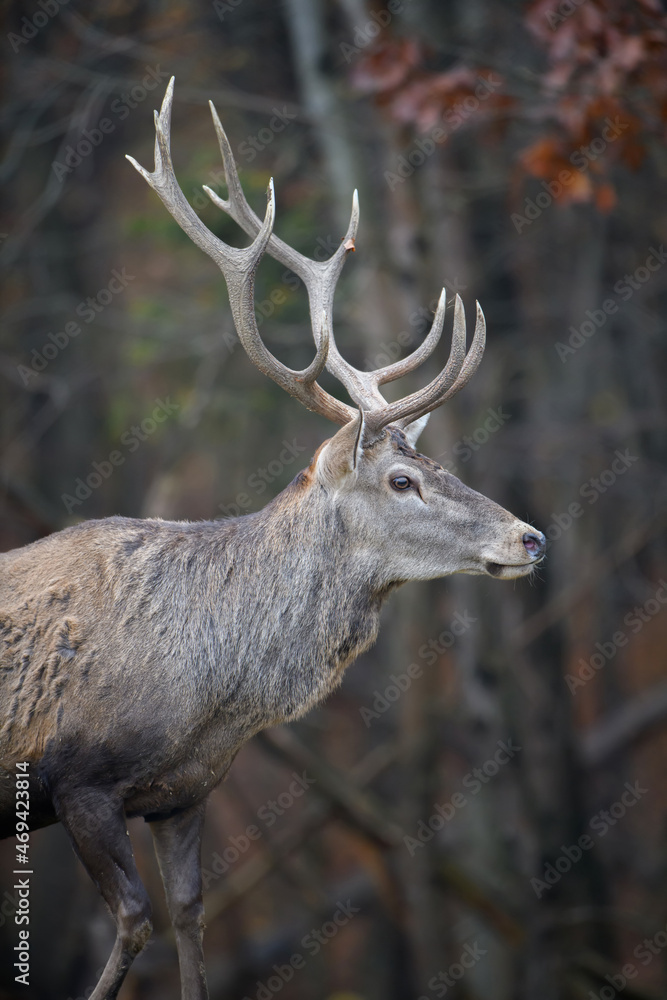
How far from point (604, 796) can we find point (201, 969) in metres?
9.97

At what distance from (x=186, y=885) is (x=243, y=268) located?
2600 mm

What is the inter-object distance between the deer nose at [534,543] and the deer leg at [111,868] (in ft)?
6.51

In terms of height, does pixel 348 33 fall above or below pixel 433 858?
above

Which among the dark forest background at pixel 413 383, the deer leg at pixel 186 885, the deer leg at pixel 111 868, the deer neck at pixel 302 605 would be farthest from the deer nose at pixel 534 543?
the dark forest background at pixel 413 383

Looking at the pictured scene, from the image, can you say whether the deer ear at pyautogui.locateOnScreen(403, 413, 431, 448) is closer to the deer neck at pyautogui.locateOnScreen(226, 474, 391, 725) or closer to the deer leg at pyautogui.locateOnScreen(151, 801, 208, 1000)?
the deer neck at pyautogui.locateOnScreen(226, 474, 391, 725)

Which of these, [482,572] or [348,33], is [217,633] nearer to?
[482,572]

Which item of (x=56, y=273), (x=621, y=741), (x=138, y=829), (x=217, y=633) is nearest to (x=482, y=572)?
(x=217, y=633)

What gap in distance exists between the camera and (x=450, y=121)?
7.72 metres

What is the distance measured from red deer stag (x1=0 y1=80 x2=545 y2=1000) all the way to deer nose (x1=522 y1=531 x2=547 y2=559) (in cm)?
1

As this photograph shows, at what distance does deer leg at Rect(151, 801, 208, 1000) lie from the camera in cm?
426

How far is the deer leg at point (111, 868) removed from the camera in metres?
3.88

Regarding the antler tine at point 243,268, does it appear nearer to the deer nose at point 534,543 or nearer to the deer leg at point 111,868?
the deer nose at point 534,543

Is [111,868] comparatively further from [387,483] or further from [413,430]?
[413,430]

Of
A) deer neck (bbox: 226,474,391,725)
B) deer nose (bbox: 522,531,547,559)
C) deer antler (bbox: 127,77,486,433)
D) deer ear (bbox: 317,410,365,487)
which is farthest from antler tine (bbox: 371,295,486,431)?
deer nose (bbox: 522,531,547,559)
